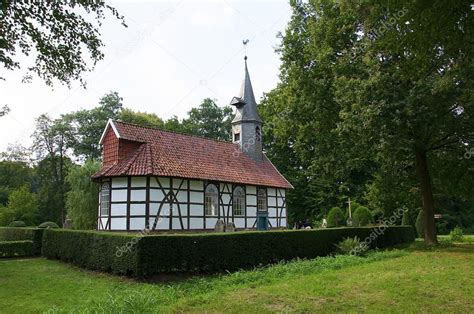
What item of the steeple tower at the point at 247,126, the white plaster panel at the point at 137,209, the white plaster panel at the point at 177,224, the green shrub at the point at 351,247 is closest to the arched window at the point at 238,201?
the white plaster panel at the point at 177,224

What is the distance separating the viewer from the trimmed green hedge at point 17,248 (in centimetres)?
1836

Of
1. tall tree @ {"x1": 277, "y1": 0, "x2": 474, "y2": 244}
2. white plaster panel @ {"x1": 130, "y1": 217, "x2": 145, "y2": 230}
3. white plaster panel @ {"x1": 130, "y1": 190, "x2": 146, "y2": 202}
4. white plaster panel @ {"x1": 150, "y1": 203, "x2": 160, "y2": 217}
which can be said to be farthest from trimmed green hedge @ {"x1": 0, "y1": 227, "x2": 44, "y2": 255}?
tall tree @ {"x1": 277, "y1": 0, "x2": 474, "y2": 244}

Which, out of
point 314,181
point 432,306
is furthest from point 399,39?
point 314,181

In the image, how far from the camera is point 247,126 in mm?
29656

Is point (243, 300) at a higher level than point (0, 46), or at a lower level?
lower

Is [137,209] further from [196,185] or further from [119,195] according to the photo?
[196,185]

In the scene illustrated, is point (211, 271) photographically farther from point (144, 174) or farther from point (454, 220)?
point (454, 220)

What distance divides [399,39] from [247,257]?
9139 millimetres

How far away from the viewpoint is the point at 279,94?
77.2 feet

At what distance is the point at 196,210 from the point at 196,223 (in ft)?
2.43

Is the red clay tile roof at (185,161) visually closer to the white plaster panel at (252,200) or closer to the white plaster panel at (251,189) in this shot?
the white plaster panel at (251,189)

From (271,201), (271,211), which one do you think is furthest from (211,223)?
(271,201)

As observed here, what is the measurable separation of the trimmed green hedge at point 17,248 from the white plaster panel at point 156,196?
6.08 meters

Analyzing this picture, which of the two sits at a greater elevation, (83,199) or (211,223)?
(83,199)
